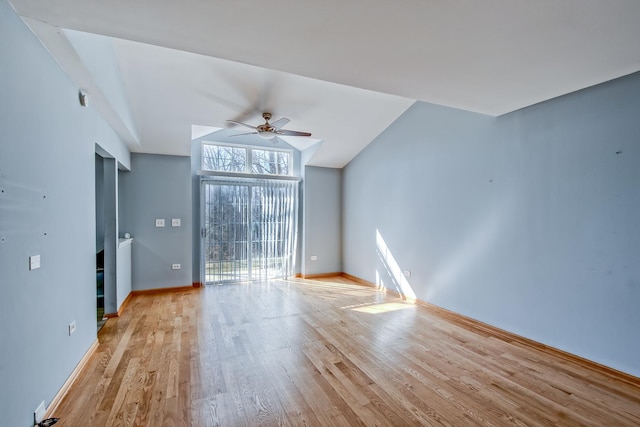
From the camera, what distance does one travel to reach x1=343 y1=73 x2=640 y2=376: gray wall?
2.50 m

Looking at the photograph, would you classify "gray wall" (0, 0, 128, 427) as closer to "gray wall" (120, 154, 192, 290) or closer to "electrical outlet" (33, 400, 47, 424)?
"electrical outlet" (33, 400, 47, 424)

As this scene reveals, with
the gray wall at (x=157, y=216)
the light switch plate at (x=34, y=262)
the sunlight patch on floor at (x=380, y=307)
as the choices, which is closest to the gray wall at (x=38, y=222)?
the light switch plate at (x=34, y=262)

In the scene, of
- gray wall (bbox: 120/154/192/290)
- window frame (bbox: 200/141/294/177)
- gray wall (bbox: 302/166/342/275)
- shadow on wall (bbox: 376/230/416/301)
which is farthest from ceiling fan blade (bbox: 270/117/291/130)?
shadow on wall (bbox: 376/230/416/301)

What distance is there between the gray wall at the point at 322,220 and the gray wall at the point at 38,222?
160 inches

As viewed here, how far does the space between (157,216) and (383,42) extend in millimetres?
4666

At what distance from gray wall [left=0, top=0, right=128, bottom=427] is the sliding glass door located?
2.88m

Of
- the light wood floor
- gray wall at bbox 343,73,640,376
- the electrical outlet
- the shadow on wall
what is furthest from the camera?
the shadow on wall

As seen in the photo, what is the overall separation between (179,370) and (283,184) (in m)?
4.17

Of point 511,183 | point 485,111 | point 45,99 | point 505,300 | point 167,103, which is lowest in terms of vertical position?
point 505,300

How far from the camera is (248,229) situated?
5.91 metres

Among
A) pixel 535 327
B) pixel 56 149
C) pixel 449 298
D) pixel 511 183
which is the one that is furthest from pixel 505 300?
pixel 56 149

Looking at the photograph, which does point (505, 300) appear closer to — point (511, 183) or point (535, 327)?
point (535, 327)

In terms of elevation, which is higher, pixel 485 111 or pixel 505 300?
pixel 485 111

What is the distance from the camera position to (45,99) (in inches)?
78.4
